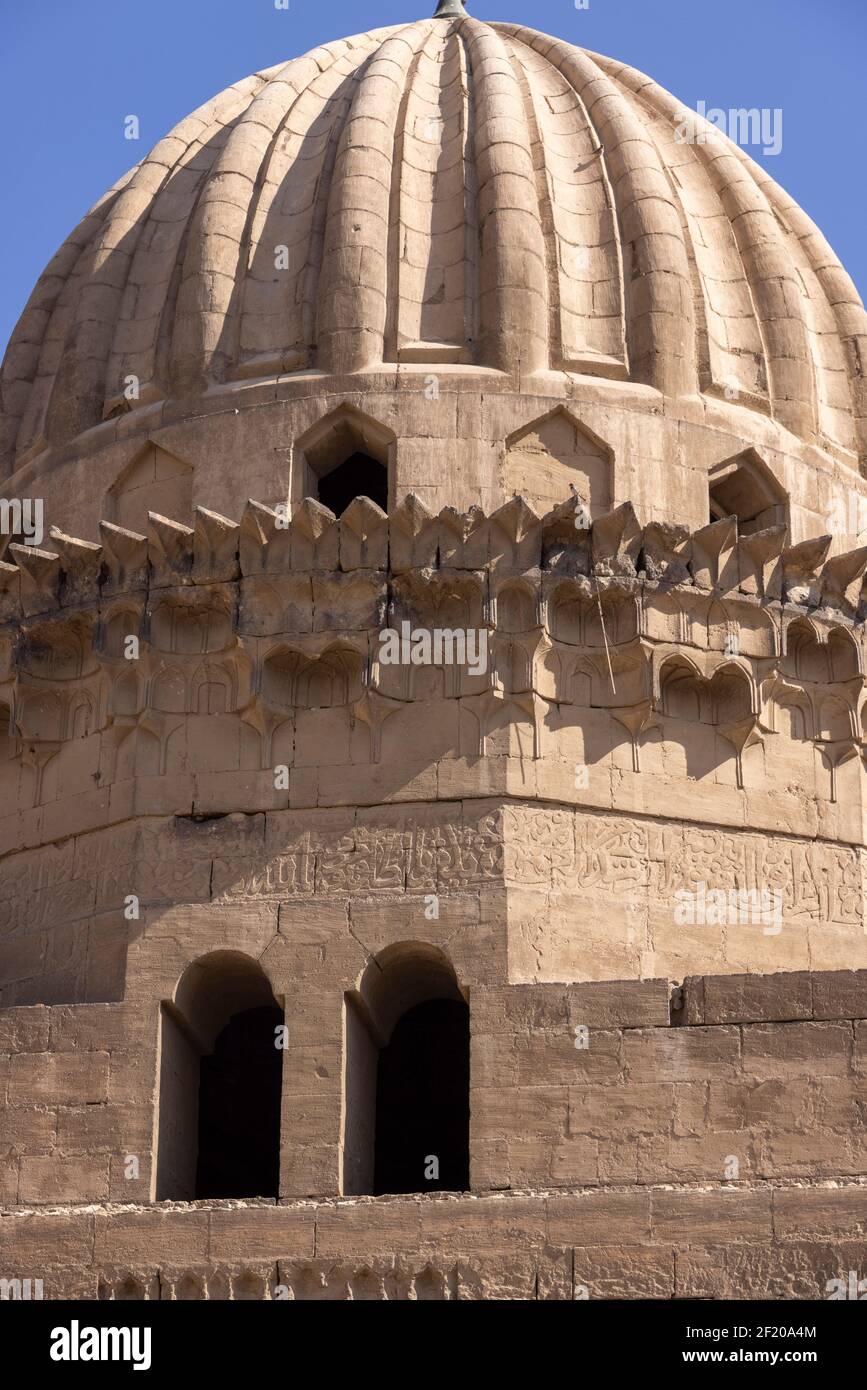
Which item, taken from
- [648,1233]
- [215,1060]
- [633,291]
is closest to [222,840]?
[215,1060]

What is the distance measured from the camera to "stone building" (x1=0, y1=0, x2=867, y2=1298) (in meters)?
15.7

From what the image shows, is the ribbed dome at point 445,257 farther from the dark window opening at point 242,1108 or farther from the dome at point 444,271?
the dark window opening at point 242,1108

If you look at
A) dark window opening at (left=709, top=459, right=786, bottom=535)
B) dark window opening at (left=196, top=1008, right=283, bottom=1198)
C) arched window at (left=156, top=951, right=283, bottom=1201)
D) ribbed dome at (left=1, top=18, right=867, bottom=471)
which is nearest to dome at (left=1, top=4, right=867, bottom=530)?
ribbed dome at (left=1, top=18, right=867, bottom=471)

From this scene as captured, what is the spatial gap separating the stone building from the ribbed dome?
0.04 meters

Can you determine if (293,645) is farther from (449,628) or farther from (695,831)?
(695,831)

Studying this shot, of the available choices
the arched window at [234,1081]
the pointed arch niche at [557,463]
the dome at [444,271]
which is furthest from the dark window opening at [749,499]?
the arched window at [234,1081]

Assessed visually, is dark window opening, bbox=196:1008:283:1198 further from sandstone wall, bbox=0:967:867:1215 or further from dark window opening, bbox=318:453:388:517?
dark window opening, bbox=318:453:388:517

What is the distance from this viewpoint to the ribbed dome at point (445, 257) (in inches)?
786

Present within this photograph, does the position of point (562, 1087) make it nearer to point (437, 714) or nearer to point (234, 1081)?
point (437, 714)

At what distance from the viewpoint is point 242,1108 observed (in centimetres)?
1952

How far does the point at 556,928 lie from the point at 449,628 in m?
2.35

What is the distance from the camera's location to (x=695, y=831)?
58.0 feet

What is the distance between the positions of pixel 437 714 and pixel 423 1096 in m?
3.77

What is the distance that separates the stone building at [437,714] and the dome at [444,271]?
50 mm
